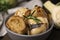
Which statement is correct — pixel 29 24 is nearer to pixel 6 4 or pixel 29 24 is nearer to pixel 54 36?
pixel 54 36

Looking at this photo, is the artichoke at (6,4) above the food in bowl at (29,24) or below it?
below

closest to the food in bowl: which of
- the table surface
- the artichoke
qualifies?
the table surface

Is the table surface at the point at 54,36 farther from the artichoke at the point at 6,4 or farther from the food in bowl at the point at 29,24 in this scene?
the artichoke at the point at 6,4

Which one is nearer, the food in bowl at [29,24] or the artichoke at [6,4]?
the food in bowl at [29,24]

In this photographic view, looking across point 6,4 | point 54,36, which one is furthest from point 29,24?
point 6,4

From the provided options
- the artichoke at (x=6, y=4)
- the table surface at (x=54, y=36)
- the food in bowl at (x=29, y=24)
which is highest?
the food in bowl at (x=29, y=24)

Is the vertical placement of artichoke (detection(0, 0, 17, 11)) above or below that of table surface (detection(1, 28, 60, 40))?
above

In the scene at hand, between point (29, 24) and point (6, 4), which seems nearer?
point (29, 24)

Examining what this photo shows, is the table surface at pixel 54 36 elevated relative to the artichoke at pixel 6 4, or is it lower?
lower

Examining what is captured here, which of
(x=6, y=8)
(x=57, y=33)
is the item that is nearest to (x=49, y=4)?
(x=57, y=33)

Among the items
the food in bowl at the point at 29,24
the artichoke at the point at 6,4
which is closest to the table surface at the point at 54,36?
the food in bowl at the point at 29,24

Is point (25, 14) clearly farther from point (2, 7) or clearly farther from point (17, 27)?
point (2, 7)

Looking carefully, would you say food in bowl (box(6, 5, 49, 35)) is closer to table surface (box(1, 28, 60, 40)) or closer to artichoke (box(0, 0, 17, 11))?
table surface (box(1, 28, 60, 40))

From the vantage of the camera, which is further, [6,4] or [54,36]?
[6,4]
